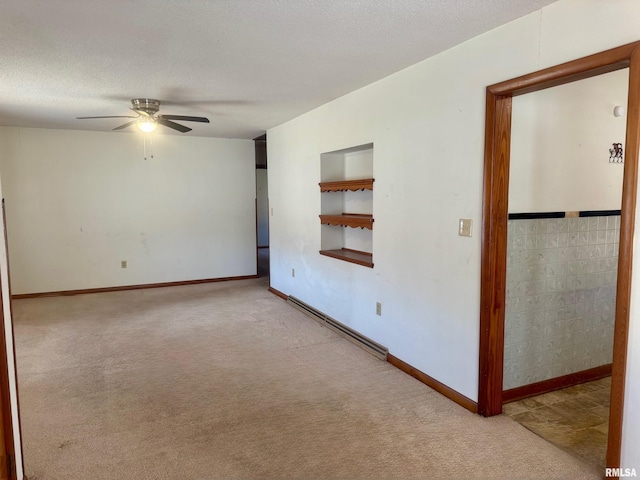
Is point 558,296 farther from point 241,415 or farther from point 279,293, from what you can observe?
→ point 279,293

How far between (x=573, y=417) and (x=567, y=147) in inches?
66.7

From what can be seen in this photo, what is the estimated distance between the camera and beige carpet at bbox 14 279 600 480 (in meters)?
2.13

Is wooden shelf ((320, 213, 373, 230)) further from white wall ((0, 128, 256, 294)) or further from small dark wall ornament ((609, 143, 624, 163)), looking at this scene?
white wall ((0, 128, 256, 294))

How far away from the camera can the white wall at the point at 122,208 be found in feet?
18.7

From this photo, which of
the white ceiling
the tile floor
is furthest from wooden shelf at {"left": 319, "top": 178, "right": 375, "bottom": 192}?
the tile floor

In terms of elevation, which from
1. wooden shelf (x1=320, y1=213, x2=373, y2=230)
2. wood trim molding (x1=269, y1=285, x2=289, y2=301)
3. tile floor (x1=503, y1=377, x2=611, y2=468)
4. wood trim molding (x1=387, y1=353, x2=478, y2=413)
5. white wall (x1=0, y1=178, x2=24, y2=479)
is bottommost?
tile floor (x1=503, y1=377, x2=611, y2=468)

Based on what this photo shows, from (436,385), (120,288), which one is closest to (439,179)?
(436,385)

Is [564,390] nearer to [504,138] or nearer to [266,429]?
[504,138]

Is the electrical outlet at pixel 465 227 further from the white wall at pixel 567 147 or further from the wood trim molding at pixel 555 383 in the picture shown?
the wood trim molding at pixel 555 383

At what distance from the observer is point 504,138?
248 cm

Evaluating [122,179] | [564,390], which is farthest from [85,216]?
[564,390]

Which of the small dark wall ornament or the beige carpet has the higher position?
the small dark wall ornament

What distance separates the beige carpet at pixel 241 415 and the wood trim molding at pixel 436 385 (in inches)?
2.3

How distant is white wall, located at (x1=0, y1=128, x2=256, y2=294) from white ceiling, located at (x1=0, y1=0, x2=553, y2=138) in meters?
1.75
